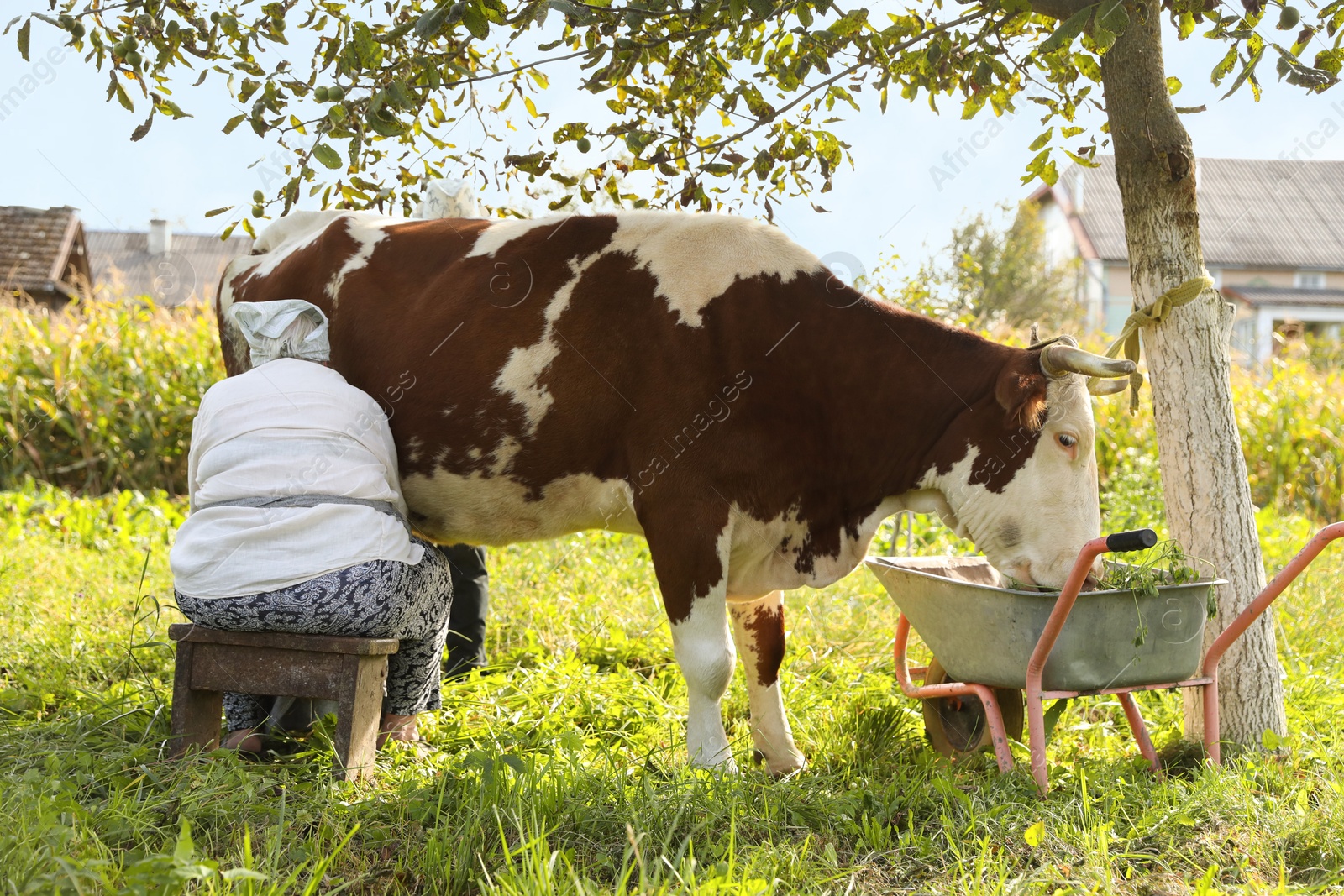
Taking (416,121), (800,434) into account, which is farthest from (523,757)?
(416,121)

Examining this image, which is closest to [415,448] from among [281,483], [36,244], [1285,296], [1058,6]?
[281,483]

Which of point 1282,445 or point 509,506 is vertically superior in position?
point 1282,445

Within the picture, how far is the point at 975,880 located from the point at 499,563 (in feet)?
13.8

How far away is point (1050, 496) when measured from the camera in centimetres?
349

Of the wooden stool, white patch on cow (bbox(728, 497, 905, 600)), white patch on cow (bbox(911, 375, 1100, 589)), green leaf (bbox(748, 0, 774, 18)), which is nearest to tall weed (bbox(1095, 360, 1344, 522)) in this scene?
white patch on cow (bbox(911, 375, 1100, 589))

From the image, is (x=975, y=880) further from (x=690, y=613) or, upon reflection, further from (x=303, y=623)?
(x=303, y=623)

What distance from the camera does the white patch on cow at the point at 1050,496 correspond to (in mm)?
3475

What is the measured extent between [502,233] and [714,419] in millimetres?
1197

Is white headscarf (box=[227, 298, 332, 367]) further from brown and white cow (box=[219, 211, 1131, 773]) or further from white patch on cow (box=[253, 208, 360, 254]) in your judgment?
white patch on cow (box=[253, 208, 360, 254])

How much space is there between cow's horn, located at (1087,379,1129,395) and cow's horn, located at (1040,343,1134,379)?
0.47 ft

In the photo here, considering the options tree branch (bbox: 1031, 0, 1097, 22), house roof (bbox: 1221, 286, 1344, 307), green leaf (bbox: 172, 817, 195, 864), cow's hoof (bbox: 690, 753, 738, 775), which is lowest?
cow's hoof (bbox: 690, 753, 738, 775)

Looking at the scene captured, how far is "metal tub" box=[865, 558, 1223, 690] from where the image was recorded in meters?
3.14

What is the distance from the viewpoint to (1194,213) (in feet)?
12.1

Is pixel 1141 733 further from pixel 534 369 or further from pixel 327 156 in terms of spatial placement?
pixel 327 156
